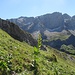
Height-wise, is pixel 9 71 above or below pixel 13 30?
below

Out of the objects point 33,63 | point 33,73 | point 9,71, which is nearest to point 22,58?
point 33,63

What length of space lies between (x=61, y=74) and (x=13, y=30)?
2862 cm

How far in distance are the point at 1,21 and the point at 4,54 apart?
1164 inches

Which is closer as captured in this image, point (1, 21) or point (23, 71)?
point (23, 71)

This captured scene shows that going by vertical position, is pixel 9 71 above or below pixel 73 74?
above

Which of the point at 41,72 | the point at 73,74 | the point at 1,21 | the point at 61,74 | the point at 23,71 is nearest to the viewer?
the point at 23,71

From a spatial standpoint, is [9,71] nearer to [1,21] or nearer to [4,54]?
[4,54]

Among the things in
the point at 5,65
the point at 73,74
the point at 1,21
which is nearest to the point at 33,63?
the point at 5,65

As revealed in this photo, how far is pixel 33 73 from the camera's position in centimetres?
2331

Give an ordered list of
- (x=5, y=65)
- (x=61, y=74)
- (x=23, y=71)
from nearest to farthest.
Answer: (x=5, y=65) → (x=23, y=71) → (x=61, y=74)

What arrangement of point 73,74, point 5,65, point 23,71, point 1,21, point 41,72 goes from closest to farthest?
point 5,65 < point 23,71 < point 41,72 < point 73,74 < point 1,21

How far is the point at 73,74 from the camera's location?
31688mm

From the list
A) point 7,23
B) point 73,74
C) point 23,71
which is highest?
point 7,23

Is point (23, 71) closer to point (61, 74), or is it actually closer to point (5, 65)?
point (5, 65)
